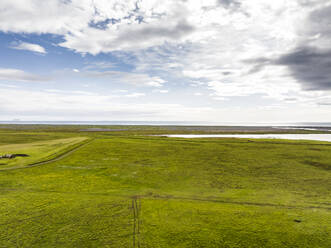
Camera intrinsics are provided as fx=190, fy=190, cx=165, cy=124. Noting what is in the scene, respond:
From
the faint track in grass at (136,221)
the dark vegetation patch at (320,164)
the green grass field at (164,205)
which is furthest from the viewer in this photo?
the dark vegetation patch at (320,164)

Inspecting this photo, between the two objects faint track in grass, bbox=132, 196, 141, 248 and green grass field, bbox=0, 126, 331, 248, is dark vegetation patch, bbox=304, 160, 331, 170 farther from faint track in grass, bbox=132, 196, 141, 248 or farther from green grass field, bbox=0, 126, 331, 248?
faint track in grass, bbox=132, 196, 141, 248

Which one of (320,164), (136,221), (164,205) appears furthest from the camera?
(320,164)

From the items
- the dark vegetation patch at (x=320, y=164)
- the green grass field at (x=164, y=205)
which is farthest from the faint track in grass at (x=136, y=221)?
the dark vegetation patch at (x=320, y=164)

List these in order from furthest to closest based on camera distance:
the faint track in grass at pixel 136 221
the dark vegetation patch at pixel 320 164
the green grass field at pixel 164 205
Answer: the dark vegetation patch at pixel 320 164 < the green grass field at pixel 164 205 < the faint track in grass at pixel 136 221

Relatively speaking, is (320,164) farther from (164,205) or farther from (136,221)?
(136,221)

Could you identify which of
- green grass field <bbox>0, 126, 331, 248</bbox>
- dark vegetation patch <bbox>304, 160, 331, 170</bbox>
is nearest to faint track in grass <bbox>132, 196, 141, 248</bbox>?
green grass field <bbox>0, 126, 331, 248</bbox>

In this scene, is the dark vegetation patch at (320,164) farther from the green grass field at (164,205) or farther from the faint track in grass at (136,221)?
the faint track in grass at (136,221)

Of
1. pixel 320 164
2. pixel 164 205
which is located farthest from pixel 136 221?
pixel 320 164

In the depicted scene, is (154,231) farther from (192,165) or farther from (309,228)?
(192,165)

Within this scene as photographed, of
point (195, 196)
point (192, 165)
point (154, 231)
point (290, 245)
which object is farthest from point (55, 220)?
point (192, 165)
